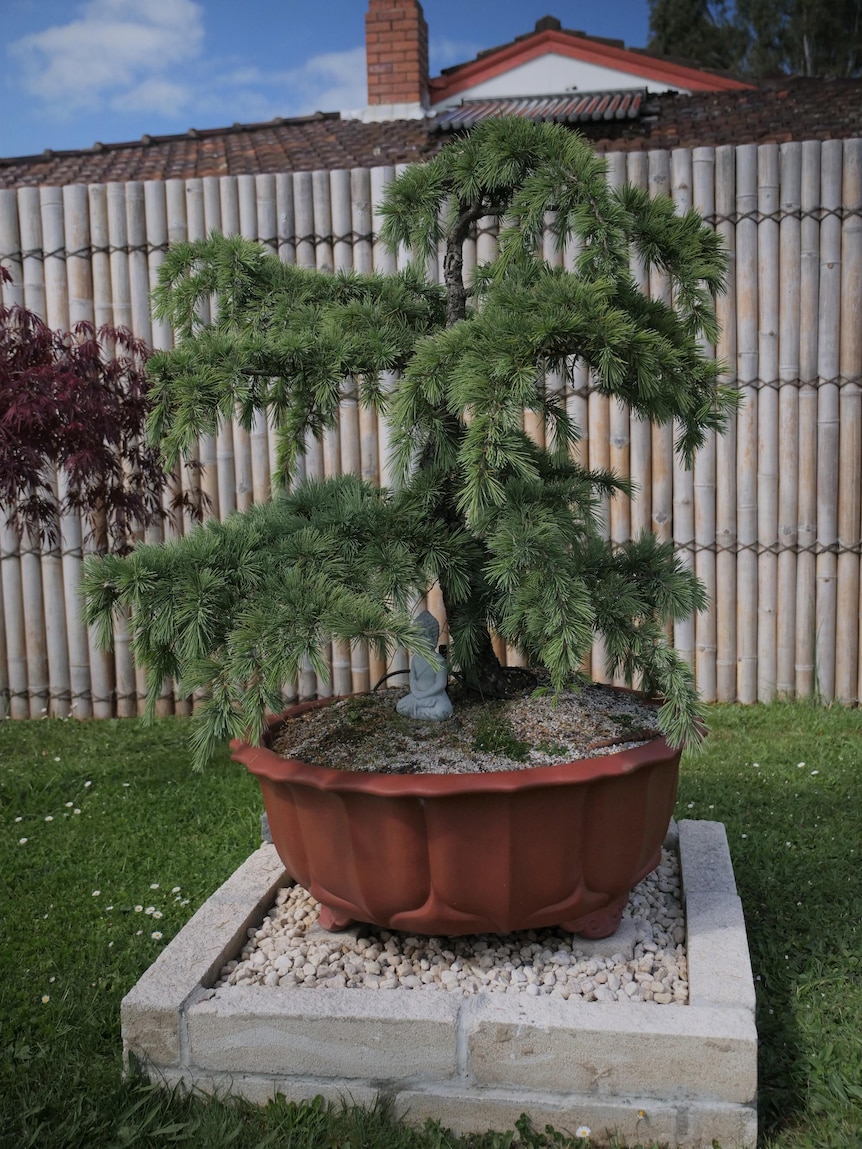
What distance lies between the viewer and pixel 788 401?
4316 millimetres

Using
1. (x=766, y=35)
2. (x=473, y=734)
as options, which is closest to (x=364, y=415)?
(x=473, y=734)

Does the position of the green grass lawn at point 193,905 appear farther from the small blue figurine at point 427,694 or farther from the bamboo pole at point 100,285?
the small blue figurine at point 427,694

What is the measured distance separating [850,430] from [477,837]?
3.02 m

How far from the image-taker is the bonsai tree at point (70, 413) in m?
3.35

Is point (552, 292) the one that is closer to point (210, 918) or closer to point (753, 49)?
point (210, 918)

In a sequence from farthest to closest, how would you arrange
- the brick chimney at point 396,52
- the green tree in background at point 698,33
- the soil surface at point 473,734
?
the green tree in background at point 698,33 → the brick chimney at point 396,52 → the soil surface at point 473,734

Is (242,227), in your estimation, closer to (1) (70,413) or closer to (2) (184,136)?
(1) (70,413)

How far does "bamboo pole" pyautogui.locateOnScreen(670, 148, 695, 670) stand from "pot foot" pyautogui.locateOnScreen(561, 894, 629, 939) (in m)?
A: 2.23

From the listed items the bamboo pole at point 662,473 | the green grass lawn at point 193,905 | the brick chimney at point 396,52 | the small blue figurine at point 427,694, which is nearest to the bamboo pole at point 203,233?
the green grass lawn at point 193,905

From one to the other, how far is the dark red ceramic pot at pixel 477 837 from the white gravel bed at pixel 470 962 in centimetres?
10

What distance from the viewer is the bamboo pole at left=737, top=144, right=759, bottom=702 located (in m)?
4.29

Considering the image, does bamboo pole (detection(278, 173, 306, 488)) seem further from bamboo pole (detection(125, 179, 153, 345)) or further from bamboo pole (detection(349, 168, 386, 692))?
bamboo pole (detection(125, 179, 153, 345))

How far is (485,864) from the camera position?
6.71ft

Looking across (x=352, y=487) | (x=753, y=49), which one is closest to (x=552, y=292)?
(x=352, y=487)
